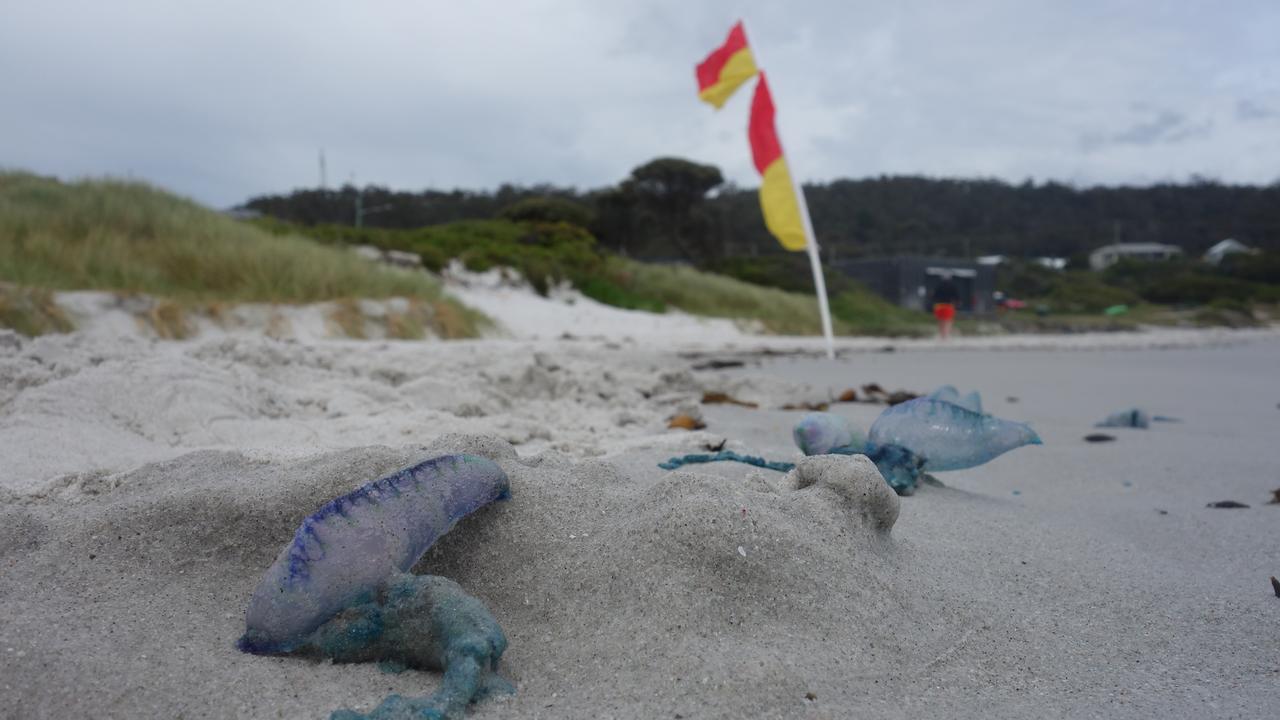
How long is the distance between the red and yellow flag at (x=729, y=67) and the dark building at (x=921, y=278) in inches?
623

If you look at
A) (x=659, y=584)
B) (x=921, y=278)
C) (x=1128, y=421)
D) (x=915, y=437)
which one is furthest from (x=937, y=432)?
(x=921, y=278)

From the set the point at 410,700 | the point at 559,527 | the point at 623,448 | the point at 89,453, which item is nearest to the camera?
the point at 410,700

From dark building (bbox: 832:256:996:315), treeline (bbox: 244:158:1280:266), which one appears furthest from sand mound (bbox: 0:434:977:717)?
treeline (bbox: 244:158:1280:266)

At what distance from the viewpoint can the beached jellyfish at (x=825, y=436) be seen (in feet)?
6.15

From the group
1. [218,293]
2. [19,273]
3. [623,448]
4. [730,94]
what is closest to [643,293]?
[730,94]

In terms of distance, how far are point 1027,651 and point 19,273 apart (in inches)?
298

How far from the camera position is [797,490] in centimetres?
142

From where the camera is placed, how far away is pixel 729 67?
8.55 m

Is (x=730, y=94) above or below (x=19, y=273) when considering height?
above

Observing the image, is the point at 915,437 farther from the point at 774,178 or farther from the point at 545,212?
the point at 545,212

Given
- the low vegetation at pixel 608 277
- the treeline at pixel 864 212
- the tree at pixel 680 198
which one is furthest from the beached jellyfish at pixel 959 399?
the tree at pixel 680 198

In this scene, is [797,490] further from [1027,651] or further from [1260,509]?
[1260,509]

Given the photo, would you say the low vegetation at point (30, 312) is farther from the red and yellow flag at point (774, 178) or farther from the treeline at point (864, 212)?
the treeline at point (864, 212)

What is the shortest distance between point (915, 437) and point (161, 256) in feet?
26.9
